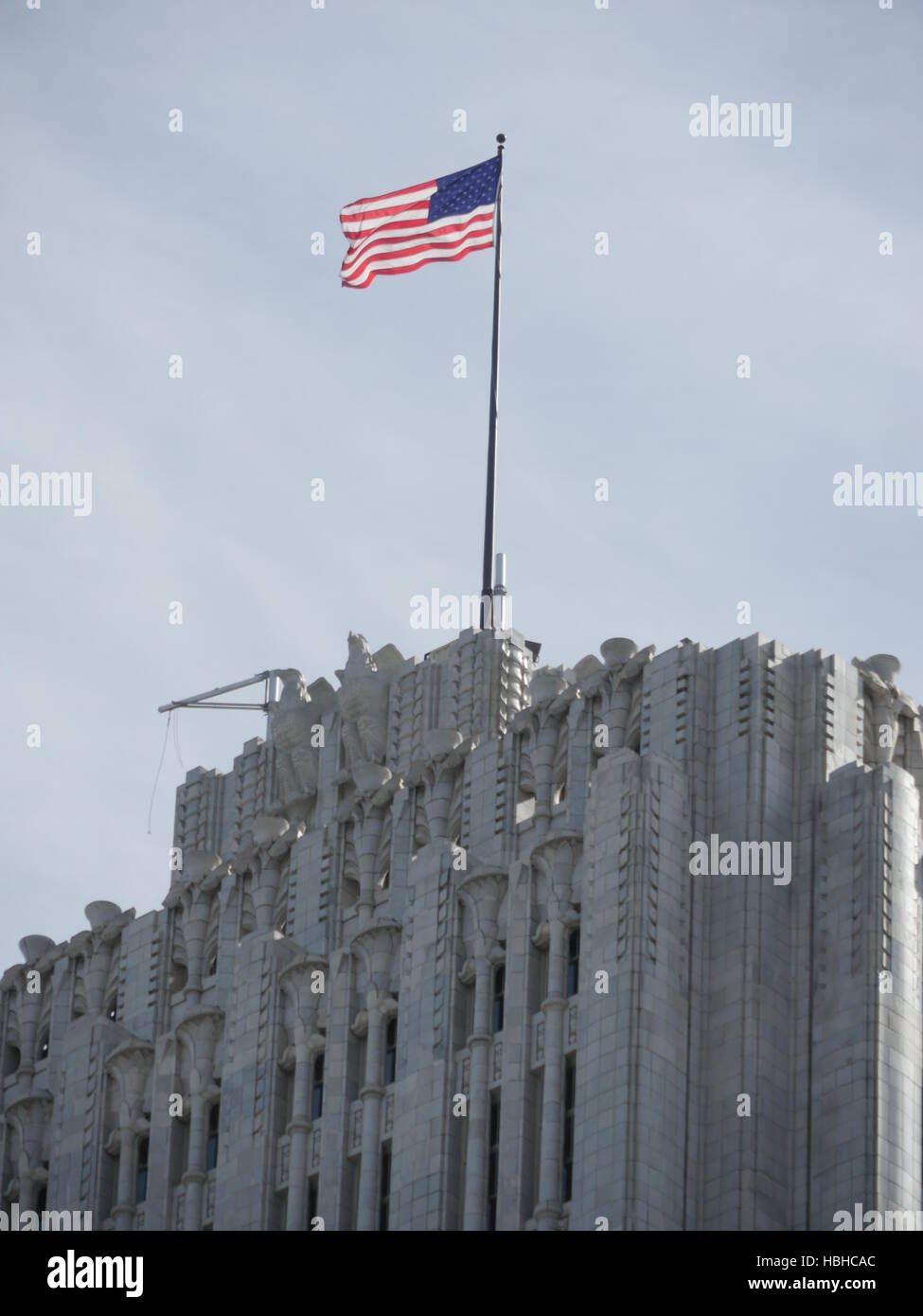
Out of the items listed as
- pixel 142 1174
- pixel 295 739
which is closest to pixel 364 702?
pixel 295 739

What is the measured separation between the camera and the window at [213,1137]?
99.6 m

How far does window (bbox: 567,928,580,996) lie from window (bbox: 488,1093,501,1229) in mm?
2814

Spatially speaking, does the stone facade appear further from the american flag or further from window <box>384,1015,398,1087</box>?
the american flag

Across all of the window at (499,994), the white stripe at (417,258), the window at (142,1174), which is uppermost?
the white stripe at (417,258)

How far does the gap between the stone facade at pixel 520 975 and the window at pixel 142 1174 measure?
13cm

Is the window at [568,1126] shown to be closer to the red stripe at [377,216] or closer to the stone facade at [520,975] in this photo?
the stone facade at [520,975]

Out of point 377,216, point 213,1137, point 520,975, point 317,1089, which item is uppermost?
point 377,216

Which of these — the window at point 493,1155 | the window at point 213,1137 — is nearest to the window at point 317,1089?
the window at point 213,1137

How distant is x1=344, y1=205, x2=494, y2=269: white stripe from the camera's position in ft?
352

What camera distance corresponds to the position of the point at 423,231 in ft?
352

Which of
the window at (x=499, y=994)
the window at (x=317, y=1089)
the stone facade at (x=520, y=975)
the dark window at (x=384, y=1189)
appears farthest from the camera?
the window at (x=317, y=1089)

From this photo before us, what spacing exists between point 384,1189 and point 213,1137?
7073mm

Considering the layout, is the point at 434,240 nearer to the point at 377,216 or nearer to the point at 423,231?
the point at 423,231
